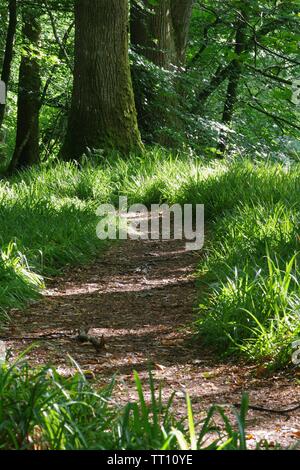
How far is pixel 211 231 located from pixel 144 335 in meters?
2.57

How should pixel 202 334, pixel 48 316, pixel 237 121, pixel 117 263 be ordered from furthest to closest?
pixel 237 121 < pixel 117 263 < pixel 48 316 < pixel 202 334

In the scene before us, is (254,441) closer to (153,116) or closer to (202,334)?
(202,334)

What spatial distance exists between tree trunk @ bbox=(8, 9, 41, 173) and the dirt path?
9.42 m

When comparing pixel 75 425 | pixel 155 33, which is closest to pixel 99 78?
pixel 155 33

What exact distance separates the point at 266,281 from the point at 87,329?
1.02 metres

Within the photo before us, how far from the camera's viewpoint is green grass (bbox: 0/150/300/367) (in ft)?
12.7

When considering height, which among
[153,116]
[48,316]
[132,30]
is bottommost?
[48,316]

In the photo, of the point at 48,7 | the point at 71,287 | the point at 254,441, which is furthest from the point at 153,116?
the point at 254,441

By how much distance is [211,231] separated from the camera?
6707mm

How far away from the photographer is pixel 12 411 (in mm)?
2398

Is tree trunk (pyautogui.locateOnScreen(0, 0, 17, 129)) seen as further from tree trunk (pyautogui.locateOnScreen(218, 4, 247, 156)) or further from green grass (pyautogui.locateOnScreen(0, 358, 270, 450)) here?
green grass (pyautogui.locateOnScreen(0, 358, 270, 450))

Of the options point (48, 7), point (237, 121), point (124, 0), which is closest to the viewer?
point (124, 0)

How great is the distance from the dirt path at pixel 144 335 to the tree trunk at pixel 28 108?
9.42m

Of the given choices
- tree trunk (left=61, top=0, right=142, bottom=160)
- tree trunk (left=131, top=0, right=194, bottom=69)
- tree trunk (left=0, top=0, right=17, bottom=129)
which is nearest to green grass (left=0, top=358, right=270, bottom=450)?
tree trunk (left=61, top=0, right=142, bottom=160)
